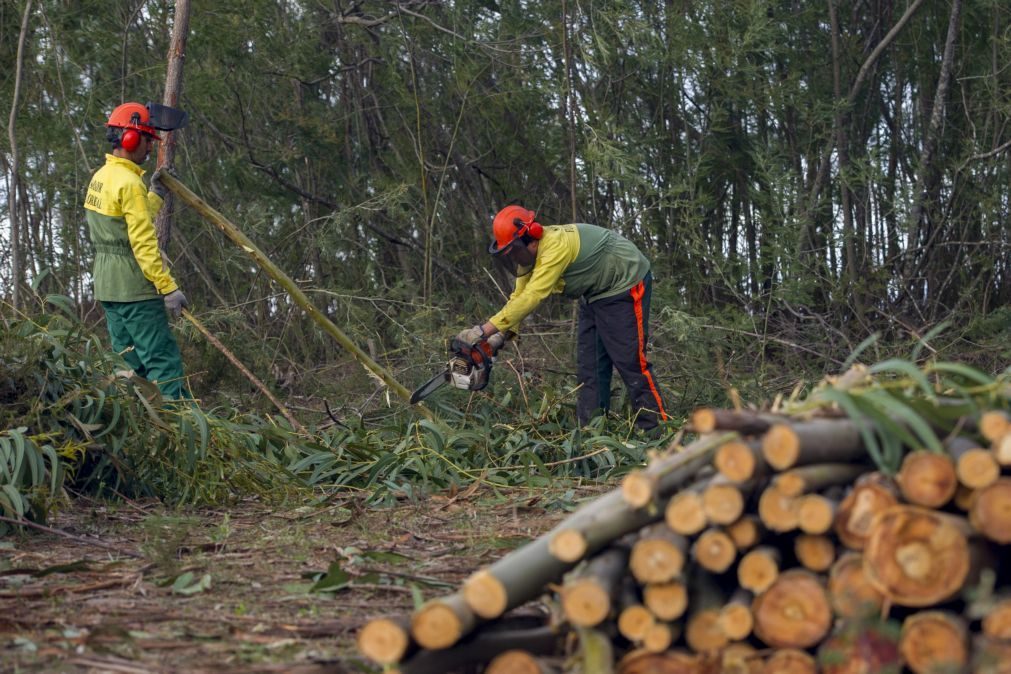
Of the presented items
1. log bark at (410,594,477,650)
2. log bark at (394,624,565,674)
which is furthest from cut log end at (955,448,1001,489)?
log bark at (410,594,477,650)

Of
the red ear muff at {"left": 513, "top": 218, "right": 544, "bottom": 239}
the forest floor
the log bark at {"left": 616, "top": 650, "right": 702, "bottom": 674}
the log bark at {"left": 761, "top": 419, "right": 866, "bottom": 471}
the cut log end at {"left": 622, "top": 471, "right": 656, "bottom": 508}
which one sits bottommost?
the forest floor

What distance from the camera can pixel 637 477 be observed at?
267cm

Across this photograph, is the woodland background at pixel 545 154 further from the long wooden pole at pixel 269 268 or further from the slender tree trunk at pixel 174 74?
the long wooden pole at pixel 269 268

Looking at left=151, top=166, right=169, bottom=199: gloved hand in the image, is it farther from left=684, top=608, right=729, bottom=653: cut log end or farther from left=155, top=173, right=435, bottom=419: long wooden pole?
left=684, top=608, right=729, bottom=653: cut log end

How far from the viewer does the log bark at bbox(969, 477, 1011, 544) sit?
2.40 meters

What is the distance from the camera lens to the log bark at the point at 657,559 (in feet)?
8.39

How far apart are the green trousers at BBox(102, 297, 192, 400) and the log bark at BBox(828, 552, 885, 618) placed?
4923 mm

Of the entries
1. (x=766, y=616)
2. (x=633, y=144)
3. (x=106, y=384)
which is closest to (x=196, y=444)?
(x=106, y=384)

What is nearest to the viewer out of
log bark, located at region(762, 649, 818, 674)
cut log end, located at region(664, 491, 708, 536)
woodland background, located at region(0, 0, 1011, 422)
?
log bark, located at region(762, 649, 818, 674)

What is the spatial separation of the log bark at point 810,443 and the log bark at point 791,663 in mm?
386

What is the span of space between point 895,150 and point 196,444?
269 inches

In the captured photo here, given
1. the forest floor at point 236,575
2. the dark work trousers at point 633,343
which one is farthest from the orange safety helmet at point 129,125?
the dark work trousers at point 633,343

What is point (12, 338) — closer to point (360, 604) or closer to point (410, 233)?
point (360, 604)

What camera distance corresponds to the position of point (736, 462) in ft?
8.46
